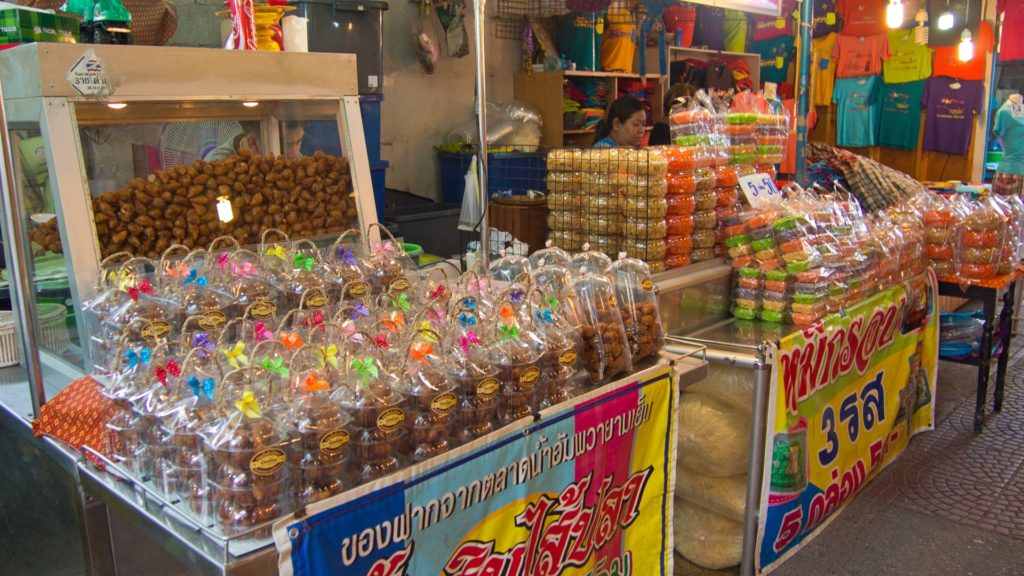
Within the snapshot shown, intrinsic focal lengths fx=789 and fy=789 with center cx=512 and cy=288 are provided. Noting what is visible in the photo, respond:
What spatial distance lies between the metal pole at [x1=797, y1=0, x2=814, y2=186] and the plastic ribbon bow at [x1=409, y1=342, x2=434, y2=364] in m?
3.08

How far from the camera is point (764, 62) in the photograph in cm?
925

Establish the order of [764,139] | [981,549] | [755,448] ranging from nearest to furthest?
[755,448], [981,549], [764,139]

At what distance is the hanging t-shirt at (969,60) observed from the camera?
27.1 feet

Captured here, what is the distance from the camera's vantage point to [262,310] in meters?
1.91

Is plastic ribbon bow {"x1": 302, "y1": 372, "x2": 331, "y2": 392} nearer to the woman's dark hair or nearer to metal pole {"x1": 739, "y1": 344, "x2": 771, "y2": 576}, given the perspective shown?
metal pole {"x1": 739, "y1": 344, "x2": 771, "y2": 576}

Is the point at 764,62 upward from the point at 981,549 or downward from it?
upward

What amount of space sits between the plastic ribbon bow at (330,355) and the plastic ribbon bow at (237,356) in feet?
0.48

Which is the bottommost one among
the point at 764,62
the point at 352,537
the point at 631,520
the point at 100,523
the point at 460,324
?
the point at 631,520

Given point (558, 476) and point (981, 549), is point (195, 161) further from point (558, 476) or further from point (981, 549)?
point (981, 549)

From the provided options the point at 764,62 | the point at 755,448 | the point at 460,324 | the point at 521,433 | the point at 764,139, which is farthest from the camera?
the point at 764,62

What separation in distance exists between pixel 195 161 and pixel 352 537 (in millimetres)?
1442

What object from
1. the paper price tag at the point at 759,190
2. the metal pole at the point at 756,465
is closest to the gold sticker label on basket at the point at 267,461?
the metal pole at the point at 756,465

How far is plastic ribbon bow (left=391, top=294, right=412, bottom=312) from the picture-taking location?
2039 mm

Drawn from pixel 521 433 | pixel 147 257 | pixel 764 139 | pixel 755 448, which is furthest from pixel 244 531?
pixel 764 139
